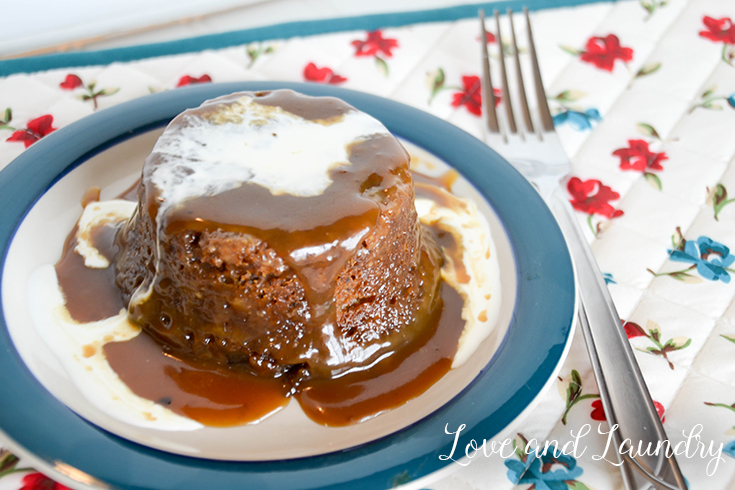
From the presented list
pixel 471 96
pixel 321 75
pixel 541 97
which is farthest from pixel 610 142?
pixel 321 75

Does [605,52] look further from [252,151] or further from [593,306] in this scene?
[252,151]

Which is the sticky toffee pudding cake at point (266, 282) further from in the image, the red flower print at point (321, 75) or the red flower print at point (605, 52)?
the red flower print at point (605, 52)

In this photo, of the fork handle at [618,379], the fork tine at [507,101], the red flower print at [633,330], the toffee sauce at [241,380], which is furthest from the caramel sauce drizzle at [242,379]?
the fork tine at [507,101]

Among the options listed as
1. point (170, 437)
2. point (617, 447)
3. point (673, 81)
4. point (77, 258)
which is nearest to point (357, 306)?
point (170, 437)

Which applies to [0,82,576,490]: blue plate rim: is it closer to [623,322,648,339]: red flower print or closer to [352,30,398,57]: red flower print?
[623,322,648,339]: red flower print

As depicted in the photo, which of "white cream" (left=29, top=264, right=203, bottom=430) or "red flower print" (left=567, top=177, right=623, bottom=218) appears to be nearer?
"white cream" (left=29, top=264, right=203, bottom=430)

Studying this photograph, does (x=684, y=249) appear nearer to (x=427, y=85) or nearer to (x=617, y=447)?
(x=617, y=447)

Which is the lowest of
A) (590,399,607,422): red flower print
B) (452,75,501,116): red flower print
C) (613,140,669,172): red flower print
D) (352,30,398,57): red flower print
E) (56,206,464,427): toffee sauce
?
(590,399,607,422): red flower print

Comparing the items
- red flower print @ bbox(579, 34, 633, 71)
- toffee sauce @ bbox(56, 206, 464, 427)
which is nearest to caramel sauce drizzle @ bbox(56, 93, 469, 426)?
toffee sauce @ bbox(56, 206, 464, 427)
